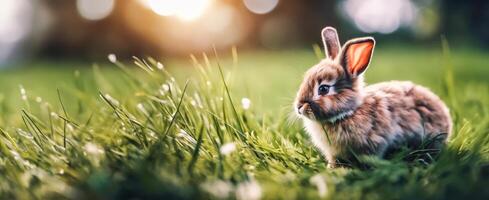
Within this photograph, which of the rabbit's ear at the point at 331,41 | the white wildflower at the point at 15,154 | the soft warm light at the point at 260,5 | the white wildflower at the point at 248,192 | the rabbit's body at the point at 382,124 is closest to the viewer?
the white wildflower at the point at 248,192

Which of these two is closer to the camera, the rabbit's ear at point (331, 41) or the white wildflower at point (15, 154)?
the white wildflower at point (15, 154)

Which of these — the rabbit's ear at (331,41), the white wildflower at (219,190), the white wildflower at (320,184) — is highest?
the rabbit's ear at (331,41)

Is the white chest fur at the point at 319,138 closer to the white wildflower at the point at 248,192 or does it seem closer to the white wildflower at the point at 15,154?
the white wildflower at the point at 248,192

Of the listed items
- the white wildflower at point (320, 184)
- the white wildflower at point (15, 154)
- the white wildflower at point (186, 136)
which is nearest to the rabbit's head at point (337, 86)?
the white wildflower at point (186, 136)

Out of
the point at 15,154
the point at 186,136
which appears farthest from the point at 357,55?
the point at 15,154

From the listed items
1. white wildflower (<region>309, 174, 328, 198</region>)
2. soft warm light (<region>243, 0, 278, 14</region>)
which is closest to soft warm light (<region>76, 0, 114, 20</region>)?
soft warm light (<region>243, 0, 278, 14</region>)

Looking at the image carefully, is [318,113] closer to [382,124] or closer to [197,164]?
[382,124]

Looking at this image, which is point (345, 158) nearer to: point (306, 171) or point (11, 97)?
point (306, 171)
